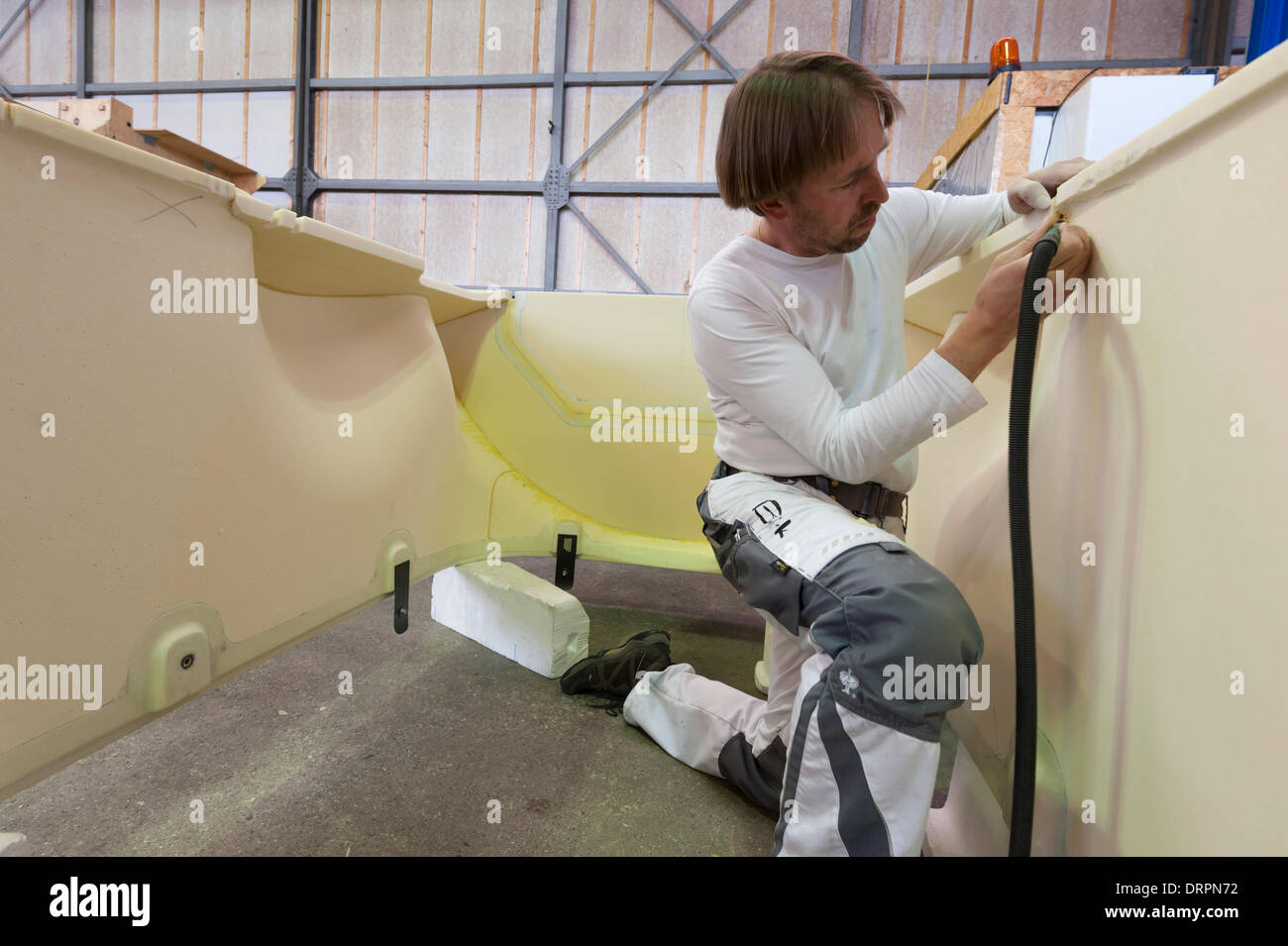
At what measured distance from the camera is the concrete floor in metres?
1.04

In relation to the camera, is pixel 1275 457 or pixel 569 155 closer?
pixel 1275 457

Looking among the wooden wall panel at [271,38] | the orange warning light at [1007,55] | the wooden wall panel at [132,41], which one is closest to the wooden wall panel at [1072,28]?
the orange warning light at [1007,55]

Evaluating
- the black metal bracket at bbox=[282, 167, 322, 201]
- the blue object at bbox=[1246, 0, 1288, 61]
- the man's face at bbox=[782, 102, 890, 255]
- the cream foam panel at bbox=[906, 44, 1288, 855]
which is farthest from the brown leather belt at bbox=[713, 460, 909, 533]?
the black metal bracket at bbox=[282, 167, 322, 201]

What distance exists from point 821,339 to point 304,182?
17.3 feet

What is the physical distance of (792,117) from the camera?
3.01 ft

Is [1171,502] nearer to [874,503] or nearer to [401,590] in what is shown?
[874,503]

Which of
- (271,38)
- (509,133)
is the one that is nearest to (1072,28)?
(509,133)

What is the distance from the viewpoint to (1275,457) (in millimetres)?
483

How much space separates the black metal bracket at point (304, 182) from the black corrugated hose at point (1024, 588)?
5.53m

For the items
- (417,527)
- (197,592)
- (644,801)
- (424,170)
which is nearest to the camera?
(197,592)

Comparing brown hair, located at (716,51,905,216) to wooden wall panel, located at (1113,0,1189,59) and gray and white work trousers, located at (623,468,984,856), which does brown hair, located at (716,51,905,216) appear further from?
wooden wall panel, located at (1113,0,1189,59)
